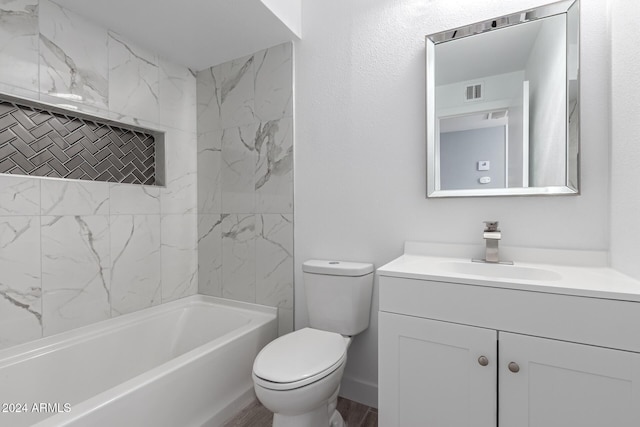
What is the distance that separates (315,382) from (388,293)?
445 mm

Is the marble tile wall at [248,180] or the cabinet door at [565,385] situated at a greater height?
the marble tile wall at [248,180]

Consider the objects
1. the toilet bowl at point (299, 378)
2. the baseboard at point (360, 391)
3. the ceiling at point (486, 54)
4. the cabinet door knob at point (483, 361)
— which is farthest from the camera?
the baseboard at point (360, 391)

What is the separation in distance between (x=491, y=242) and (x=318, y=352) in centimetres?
91

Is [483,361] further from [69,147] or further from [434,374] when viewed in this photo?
[69,147]

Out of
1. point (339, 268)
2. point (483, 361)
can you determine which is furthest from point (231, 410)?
point (483, 361)

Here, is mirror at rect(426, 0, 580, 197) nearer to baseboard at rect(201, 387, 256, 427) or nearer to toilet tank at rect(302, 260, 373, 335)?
toilet tank at rect(302, 260, 373, 335)

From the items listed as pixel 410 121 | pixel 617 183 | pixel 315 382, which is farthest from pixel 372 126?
pixel 315 382

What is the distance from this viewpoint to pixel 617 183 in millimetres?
1199

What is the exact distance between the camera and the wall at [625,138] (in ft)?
3.48

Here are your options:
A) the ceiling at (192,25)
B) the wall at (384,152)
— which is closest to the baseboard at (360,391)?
the wall at (384,152)

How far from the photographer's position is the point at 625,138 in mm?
1137

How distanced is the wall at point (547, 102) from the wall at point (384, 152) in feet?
0.25

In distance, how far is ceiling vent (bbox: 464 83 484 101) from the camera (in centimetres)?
151

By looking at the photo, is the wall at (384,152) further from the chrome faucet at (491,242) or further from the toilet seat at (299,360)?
the toilet seat at (299,360)
